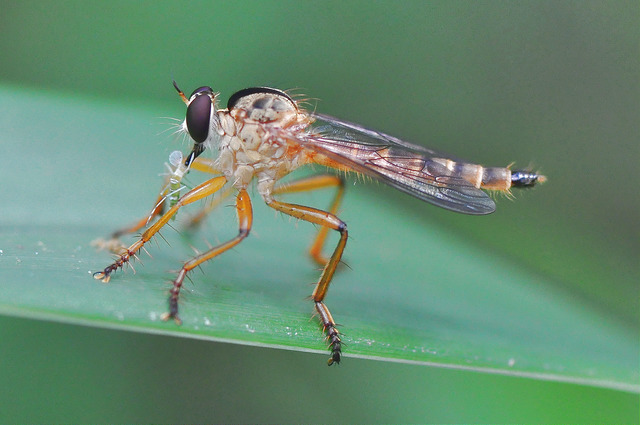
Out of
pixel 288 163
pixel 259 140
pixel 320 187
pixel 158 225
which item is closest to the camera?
pixel 158 225

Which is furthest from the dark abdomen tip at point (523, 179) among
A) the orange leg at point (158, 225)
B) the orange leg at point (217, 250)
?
the orange leg at point (158, 225)

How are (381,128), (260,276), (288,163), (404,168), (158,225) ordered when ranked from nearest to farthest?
1. (158,225)
2. (260,276)
3. (404,168)
4. (288,163)
5. (381,128)

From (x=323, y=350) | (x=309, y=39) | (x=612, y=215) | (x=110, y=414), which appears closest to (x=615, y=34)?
(x=612, y=215)

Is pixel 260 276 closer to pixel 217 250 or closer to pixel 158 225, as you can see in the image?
pixel 217 250

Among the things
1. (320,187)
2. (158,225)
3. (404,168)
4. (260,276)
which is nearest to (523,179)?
(404,168)

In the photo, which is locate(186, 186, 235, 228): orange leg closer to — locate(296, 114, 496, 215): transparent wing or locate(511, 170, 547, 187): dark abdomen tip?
locate(296, 114, 496, 215): transparent wing

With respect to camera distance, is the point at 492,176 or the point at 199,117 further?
the point at 492,176

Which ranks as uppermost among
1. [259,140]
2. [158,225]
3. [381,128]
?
[381,128]
